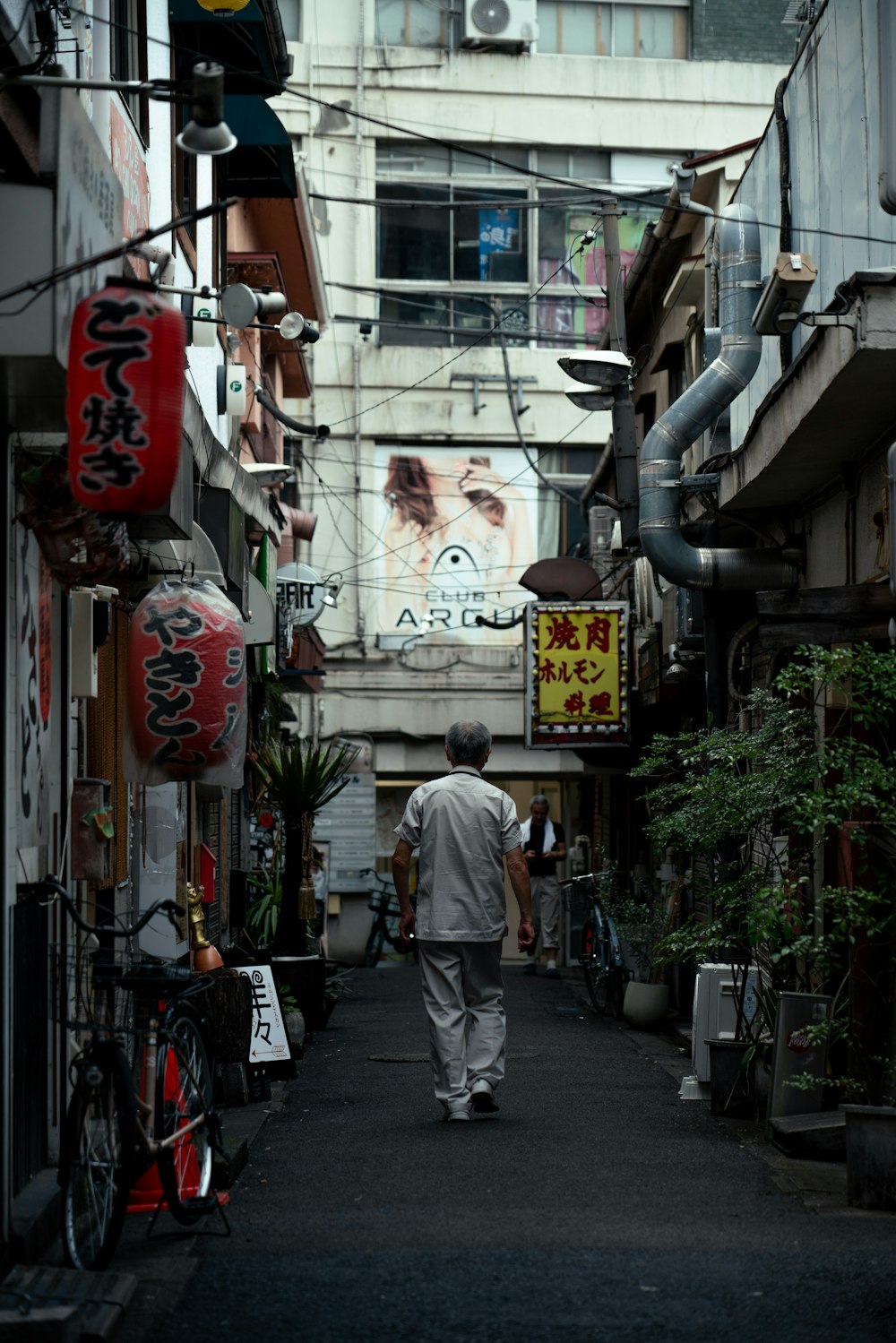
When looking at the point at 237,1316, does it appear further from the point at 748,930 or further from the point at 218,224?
the point at 218,224

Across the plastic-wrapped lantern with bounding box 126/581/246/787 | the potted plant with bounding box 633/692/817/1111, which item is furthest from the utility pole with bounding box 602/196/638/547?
the plastic-wrapped lantern with bounding box 126/581/246/787

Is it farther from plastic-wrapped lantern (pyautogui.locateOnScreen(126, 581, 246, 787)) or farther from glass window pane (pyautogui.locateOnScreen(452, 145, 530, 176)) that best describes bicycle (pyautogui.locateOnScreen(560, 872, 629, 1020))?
glass window pane (pyautogui.locateOnScreen(452, 145, 530, 176))

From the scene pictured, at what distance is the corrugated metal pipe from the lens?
1399 centimetres

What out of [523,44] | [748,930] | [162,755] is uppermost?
[523,44]

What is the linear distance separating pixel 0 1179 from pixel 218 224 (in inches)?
509

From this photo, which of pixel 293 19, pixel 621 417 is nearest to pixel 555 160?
pixel 293 19

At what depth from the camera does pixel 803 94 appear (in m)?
12.1

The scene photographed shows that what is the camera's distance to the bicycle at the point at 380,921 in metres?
28.1

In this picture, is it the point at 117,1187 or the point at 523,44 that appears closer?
the point at 117,1187

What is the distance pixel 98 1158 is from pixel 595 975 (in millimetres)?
12548

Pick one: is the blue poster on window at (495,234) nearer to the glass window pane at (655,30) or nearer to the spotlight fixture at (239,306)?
the glass window pane at (655,30)

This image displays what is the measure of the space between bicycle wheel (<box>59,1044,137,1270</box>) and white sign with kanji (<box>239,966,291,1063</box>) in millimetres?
5034

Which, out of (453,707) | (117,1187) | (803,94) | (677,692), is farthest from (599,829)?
(117,1187)

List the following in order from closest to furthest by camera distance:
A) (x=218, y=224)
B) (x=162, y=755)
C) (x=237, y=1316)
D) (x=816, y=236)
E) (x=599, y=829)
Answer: (x=237, y=1316)
(x=162, y=755)
(x=816, y=236)
(x=218, y=224)
(x=599, y=829)
